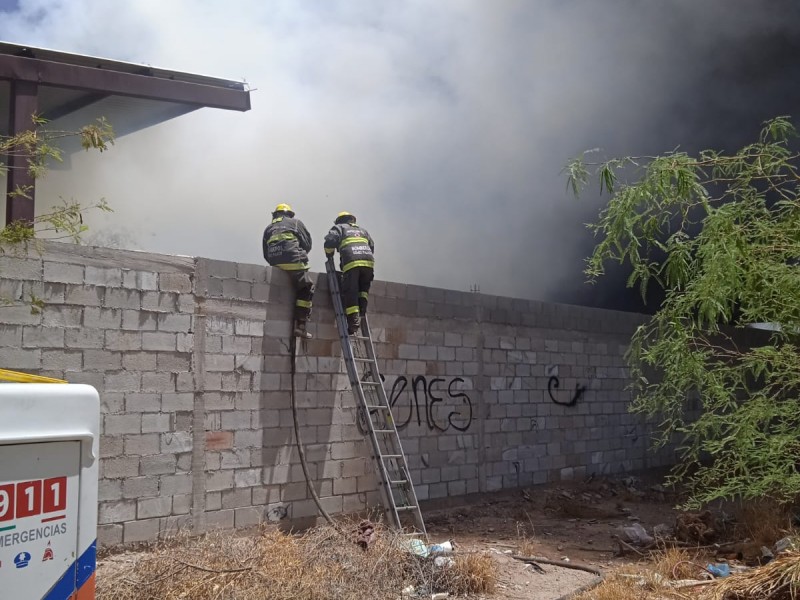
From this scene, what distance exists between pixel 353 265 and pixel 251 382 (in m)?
1.56

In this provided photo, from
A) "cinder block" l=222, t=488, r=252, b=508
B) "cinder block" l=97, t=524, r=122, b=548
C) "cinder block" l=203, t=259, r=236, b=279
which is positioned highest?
"cinder block" l=203, t=259, r=236, b=279

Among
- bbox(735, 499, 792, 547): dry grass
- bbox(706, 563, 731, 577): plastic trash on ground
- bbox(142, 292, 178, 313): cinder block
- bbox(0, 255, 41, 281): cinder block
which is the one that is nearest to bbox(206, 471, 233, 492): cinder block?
bbox(142, 292, 178, 313): cinder block

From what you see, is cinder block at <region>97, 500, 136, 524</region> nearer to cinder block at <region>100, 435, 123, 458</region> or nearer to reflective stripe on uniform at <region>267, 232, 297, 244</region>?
cinder block at <region>100, 435, 123, 458</region>

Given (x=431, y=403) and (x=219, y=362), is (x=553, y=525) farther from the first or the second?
(x=219, y=362)

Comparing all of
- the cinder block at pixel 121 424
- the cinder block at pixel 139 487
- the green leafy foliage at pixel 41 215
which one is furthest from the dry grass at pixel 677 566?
the green leafy foliage at pixel 41 215

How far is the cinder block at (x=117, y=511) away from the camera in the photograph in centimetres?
640

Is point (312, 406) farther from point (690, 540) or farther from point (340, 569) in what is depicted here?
point (690, 540)

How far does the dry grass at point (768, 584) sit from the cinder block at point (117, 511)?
437cm

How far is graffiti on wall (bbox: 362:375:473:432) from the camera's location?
905 centimetres

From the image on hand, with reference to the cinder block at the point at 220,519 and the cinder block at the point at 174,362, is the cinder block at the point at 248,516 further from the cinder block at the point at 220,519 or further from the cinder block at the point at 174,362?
the cinder block at the point at 174,362

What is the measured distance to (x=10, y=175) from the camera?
8.54m

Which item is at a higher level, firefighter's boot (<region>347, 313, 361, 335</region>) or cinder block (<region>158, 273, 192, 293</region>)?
cinder block (<region>158, 273, 192, 293</region>)

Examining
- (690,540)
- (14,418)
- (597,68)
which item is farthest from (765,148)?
(597,68)

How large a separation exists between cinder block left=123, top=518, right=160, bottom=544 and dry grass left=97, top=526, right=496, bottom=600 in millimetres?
112
